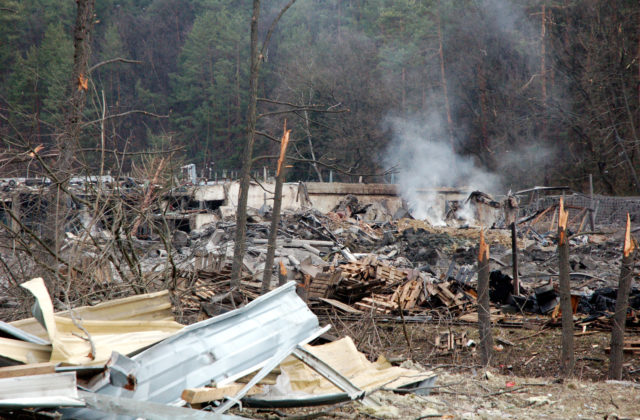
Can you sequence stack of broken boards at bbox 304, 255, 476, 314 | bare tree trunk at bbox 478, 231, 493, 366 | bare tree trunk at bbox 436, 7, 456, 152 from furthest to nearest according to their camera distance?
bare tree trunk at bbox 436, 7, 456, 152
stack of broken boards at bbox 304, 255, 476, 314
bare tree trunk at bbox 478, 231, 493, 366

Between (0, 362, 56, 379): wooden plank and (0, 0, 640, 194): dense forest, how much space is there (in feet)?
108

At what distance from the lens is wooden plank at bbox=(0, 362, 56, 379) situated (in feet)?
11.8

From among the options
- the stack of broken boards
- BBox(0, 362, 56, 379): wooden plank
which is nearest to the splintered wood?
the stack of broken boards

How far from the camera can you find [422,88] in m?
48.2

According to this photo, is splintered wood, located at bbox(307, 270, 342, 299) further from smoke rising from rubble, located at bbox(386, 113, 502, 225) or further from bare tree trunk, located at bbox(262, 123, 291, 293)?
smoke rising from rubble, located at bbox(386, 113, 502, 225)

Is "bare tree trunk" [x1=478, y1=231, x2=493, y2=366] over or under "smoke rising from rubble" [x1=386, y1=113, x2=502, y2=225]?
under

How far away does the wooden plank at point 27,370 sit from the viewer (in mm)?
3598

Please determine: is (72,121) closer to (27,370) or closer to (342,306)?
(27,370)

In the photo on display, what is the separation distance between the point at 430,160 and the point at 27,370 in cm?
4451

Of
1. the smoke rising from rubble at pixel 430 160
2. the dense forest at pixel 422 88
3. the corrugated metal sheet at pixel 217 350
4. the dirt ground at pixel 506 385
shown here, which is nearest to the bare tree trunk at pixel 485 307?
the dirt ground at pixel 506 385

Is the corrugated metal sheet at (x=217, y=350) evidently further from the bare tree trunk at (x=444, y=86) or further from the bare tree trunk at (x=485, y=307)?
the bare tree trunk at (x=444, y=86)

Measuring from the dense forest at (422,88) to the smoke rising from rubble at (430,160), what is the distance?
0.11m

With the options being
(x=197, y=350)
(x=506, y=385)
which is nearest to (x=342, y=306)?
(x=506, y=385)

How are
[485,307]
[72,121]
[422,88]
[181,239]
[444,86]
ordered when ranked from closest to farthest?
1. [72,121]
2. [485,307]
3. [181,239]
4. [444,86]
5. [422,88]
